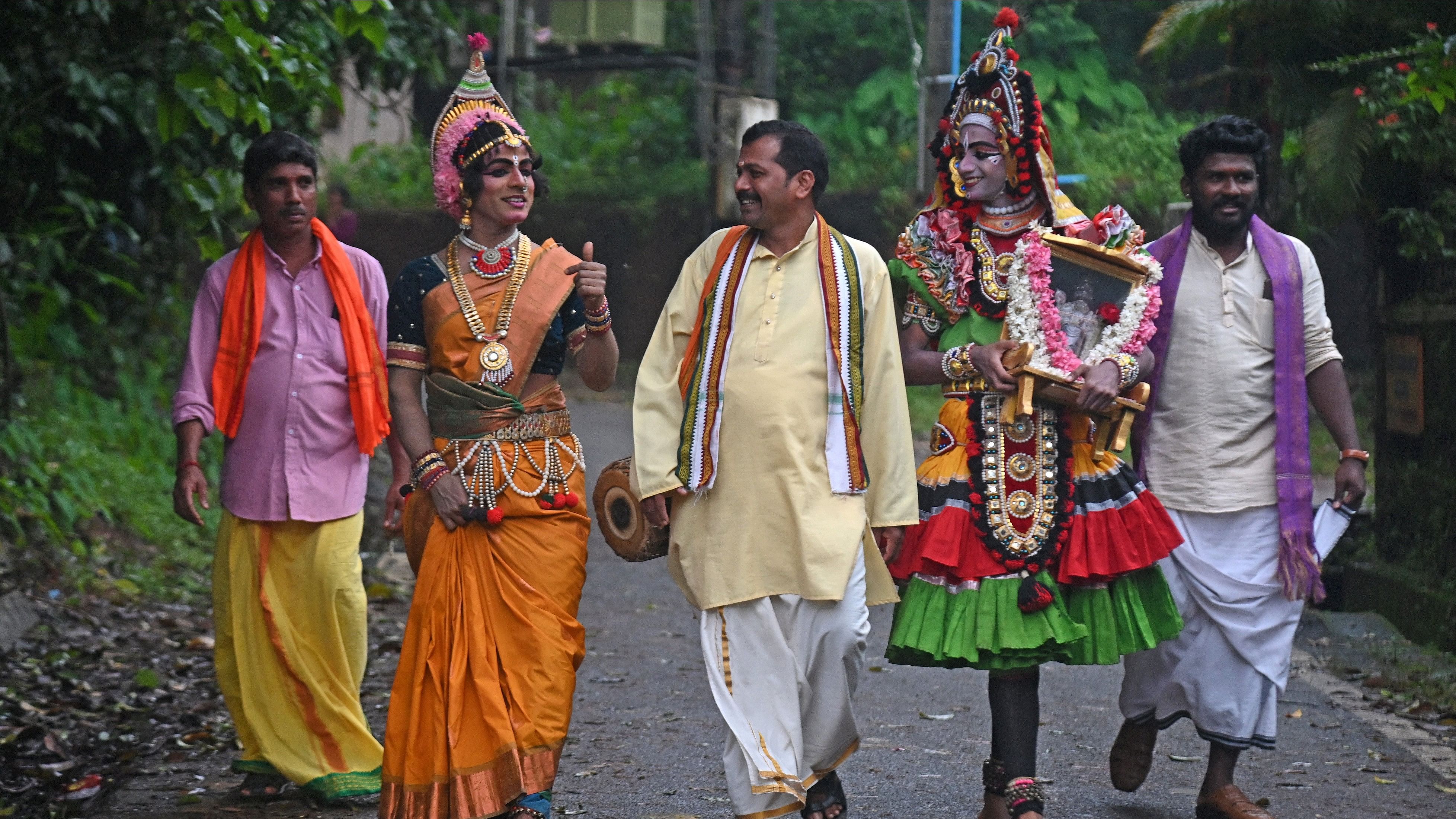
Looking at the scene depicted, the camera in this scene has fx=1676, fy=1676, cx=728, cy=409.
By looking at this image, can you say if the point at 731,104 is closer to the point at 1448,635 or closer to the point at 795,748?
the point at 1448,635

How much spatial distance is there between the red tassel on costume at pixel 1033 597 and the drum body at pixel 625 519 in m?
1.07

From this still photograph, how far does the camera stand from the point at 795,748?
4.80 metres

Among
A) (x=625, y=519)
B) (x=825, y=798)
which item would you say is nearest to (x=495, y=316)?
(x=625, y=519)

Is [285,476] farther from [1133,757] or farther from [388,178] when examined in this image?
[388,178]

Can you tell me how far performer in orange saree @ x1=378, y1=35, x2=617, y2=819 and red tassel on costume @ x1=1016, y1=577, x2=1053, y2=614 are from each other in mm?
1326

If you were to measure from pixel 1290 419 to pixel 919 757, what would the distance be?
6.08ft

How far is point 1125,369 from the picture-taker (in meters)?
5.06

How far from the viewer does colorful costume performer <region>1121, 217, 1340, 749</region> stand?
5.42 m

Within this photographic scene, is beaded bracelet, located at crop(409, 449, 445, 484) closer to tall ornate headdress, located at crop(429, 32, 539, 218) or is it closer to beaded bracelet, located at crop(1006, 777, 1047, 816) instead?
tall ornate headdress, located at crop(429, 32, 539, 218)

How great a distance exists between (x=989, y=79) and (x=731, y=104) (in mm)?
12516

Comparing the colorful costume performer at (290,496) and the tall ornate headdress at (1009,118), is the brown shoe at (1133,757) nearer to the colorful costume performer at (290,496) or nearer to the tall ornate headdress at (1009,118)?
the tall ornate headdress at (1009,118)

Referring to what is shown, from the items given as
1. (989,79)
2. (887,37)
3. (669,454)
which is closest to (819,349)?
(669,454)

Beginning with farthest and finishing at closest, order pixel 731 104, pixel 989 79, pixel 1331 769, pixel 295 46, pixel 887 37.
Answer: pixel 887 37 < pixel 731 104 < pixel 295 46 < pixel 1331 769 < pixel 989 79

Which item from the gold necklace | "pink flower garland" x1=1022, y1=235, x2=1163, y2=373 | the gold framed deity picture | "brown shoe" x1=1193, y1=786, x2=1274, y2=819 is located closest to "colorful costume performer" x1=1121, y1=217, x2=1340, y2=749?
"brown shoe" x1=1193, y1=786, x2=1274, y2=819
